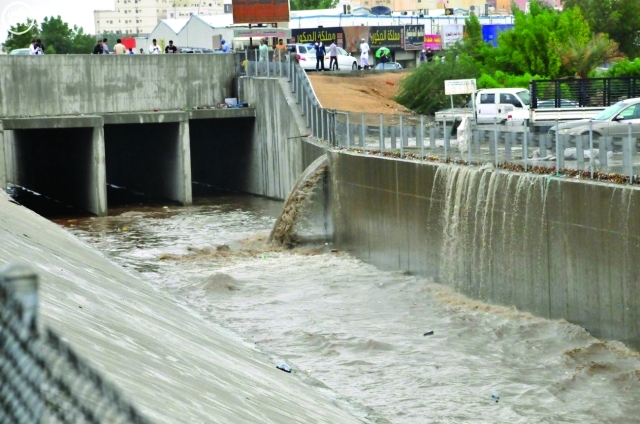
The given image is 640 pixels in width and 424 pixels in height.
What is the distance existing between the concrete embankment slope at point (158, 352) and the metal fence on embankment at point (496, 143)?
615cm

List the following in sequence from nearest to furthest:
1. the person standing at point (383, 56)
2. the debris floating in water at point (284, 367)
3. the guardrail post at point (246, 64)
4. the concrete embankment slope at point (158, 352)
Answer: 1. the concrete embankment slope at point (158, 352)
2. the debris floating in water at point (284, 367)
3. the guardrail post at point (246, 64)
4. the person standing at point (383, 56)

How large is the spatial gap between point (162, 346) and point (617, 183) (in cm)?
830

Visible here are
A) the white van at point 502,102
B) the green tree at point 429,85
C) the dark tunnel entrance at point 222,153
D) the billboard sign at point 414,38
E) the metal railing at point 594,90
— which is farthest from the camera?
the billboard sign at point 414,38

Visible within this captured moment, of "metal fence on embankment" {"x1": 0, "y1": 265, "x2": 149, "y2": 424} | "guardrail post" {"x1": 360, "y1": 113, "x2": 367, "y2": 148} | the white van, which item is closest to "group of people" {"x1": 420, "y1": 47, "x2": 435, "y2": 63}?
the white van

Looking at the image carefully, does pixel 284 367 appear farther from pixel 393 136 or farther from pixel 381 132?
pixel 381 132

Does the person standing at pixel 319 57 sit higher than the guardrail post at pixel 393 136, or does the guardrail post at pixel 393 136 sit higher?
the person standing at pixel 319 57

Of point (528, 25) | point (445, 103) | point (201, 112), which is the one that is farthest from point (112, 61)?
point (528, 25)

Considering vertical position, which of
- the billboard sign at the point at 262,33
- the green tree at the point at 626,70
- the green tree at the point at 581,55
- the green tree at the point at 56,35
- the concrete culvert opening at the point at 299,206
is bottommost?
the concrete culvert opening at the point at 299,206

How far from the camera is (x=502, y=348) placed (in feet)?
56.3

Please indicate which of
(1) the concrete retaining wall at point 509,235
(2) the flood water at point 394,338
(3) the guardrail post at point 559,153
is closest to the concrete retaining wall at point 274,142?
(2) the flood water at point 394,338

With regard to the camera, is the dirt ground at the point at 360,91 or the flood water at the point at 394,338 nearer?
the flood water at the point at 394,338

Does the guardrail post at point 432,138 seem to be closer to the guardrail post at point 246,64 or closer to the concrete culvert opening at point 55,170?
the concrete culvert opening at point 55,170

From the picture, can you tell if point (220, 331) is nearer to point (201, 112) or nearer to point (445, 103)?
point (201, 112)

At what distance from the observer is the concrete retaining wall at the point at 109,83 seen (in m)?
38.0
